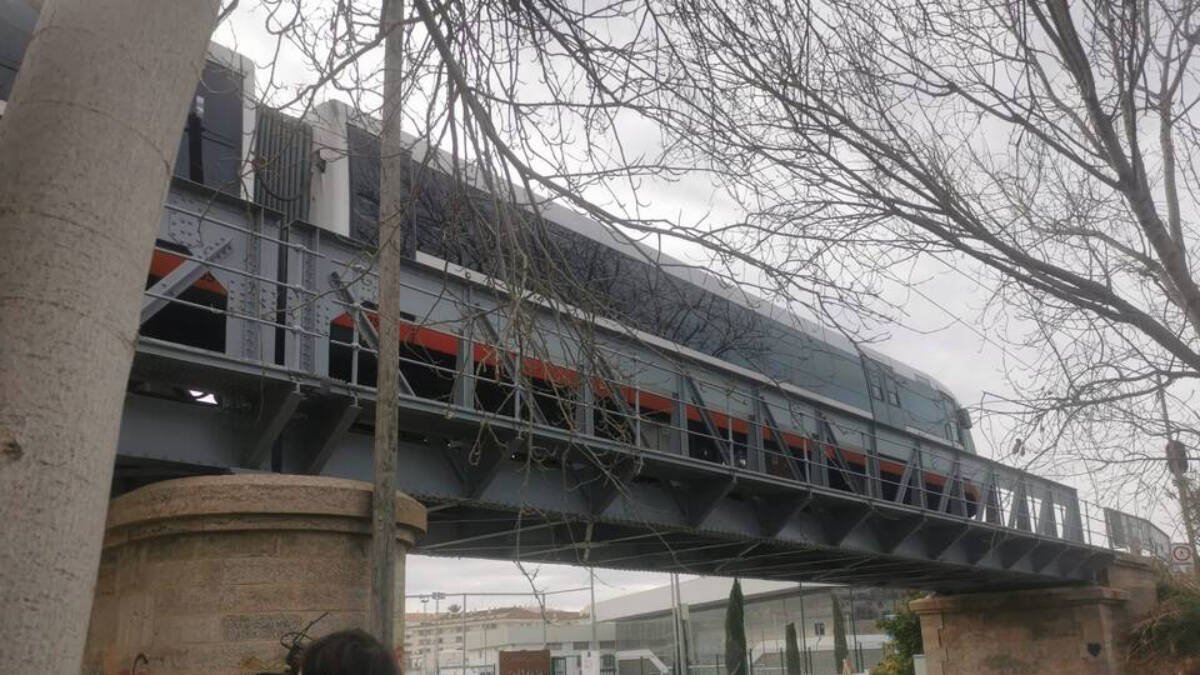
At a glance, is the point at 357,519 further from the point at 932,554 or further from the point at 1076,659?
the point at 1076,659

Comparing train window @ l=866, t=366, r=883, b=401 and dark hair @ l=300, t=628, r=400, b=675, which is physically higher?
train window @ l=866, t=366, r=883, b=401

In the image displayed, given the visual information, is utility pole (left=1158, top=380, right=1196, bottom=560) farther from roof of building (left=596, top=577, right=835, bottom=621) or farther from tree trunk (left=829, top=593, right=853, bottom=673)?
roof of building (left=596, top=577, right=835, bottom=621)

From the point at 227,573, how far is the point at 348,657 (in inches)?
181

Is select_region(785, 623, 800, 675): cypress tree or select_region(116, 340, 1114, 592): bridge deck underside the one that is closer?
select_region(116, 340, 1114, 592): bridge deck underside

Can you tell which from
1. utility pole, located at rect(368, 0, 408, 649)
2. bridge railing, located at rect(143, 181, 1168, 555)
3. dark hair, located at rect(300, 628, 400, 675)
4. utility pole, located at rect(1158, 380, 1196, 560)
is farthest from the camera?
utility pole, located at rect(1158, 380, 1196, 560)

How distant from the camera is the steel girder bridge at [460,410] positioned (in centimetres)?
673

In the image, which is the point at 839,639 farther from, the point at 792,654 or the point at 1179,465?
the point at 1179,465

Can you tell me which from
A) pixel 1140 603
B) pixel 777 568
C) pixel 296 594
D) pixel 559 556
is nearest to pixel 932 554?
pixel 777 568

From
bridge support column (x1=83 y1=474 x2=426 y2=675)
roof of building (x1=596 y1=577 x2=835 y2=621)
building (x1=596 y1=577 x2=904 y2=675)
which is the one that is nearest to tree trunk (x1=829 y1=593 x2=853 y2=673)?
building (x1=596 y1=577 x2=904 y2=675)

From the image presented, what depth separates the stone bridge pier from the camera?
88.9ft

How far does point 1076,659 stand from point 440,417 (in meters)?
22.2

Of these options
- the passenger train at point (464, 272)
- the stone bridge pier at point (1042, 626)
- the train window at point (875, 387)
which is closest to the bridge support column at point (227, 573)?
the passenger train at point (464, 272)

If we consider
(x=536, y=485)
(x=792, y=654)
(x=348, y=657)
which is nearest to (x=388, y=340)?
(x=536, y=485)

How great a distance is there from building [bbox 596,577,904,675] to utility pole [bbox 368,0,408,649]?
45.1 metres
